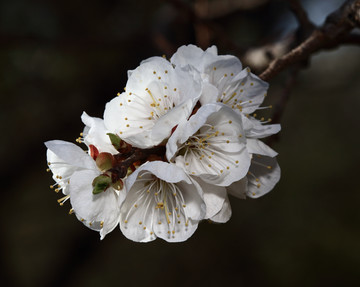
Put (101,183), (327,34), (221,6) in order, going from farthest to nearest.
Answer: (221,6) → (327,34) → (101,183)

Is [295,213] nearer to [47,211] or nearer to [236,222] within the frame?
[236,222]

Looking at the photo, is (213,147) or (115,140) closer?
(115,140)

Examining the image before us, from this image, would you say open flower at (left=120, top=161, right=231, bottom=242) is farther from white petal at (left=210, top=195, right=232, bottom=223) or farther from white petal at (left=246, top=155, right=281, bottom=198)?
white petal at (left=246, top=155, right=281, bottom=198)

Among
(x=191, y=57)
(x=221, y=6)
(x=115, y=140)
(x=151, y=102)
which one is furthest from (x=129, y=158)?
(x=221, y=6)

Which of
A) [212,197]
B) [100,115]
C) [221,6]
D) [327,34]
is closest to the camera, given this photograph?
[212,197]

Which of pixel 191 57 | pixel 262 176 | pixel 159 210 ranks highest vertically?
pixel 191 57

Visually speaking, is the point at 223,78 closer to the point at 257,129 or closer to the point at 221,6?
the point at 257,129

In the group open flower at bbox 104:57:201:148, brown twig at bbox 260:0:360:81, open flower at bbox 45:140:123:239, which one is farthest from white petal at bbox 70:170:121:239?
brown twig at bbox 260:0:360:81
